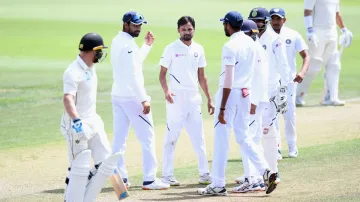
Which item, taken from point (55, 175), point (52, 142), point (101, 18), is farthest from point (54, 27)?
point (55, 175)

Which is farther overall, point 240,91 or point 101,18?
point 101,18

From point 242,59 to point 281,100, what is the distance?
7.50 ft

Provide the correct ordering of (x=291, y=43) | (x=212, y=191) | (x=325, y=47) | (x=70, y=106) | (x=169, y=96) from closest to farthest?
(x=70, y=106) → (x=212, y=191) → (x=169, y=96) → (x=291, y=43) → (x=325, y=47)

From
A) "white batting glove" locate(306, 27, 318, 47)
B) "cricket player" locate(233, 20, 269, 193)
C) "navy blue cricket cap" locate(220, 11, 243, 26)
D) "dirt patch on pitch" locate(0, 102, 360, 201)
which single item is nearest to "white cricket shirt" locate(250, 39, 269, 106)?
"cricket player" locate(233, 20, 269, 193)

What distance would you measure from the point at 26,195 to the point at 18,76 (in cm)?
1338

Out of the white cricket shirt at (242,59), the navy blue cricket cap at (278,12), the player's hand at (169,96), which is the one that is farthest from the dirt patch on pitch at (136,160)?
the navy blue cricket cap at (278,12)

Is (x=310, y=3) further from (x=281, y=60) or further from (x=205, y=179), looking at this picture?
(x=205, y=179)

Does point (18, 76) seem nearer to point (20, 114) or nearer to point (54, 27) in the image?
point (20, 114)

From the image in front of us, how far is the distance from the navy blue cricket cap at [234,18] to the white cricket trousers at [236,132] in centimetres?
79

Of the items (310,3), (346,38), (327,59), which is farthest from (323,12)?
(346,38)

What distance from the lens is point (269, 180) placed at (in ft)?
39.2

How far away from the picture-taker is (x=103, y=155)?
11.0 m

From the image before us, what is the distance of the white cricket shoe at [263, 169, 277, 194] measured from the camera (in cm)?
1192

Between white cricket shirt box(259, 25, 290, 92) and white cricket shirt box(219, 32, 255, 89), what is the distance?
187 centimetres
